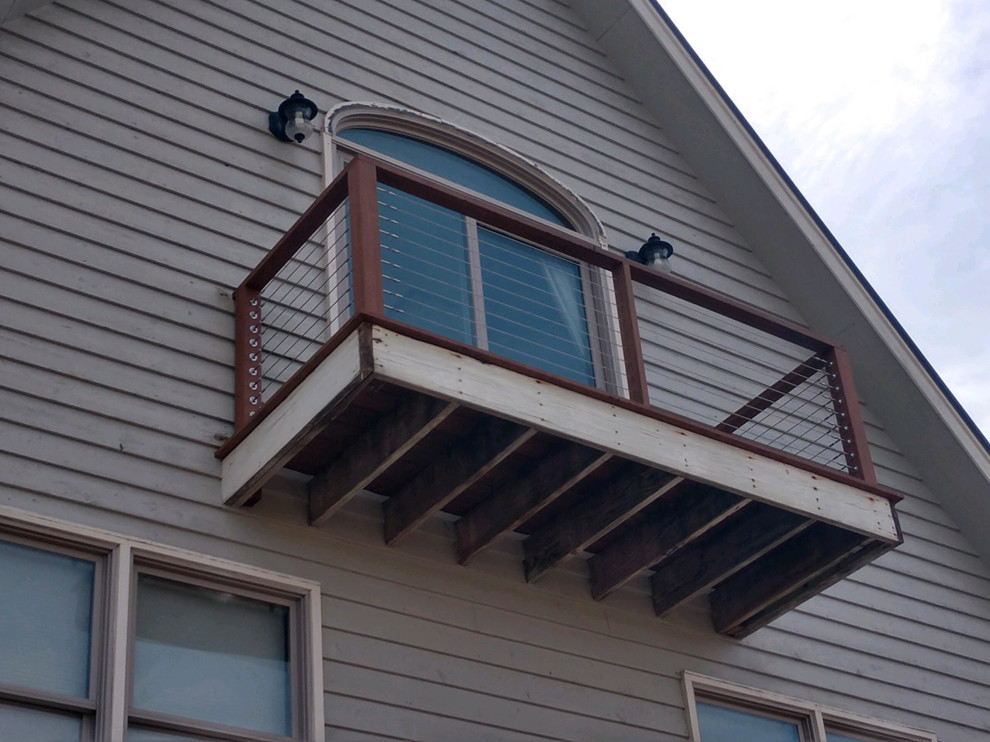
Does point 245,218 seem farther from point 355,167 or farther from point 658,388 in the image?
point 658,388

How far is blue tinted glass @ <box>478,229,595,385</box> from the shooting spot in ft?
26.3

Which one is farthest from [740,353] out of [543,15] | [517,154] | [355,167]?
[355,167]

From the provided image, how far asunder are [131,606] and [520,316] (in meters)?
3.27

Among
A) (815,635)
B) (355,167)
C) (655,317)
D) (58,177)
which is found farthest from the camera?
(655,317)

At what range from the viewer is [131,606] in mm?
5582

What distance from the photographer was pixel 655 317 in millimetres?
8711

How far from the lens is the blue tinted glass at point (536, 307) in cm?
802

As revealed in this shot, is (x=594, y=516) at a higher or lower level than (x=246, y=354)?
lower

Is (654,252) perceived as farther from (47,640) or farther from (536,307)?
(47,640)

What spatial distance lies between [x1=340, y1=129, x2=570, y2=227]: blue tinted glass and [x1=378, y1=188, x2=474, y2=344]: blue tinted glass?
50 centimetres

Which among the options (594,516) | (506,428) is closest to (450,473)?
(506,428)

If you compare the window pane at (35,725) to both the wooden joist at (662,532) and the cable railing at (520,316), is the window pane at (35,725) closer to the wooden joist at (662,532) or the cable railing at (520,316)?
the cable railing at (520,316)

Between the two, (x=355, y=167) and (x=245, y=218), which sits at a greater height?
(x=245, y=218)

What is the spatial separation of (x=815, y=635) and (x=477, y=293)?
266 cm
